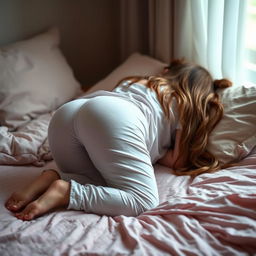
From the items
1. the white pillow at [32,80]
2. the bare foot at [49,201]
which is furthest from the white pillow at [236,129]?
the white pillow at [32,80]

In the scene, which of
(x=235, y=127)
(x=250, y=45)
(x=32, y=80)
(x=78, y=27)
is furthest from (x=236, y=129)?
(x=78, y=27)

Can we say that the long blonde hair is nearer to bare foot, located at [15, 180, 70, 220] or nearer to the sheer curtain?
the sheer curtain

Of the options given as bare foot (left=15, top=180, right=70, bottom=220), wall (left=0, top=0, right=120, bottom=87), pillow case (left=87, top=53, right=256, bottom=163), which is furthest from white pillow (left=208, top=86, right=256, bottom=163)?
wall (left=0, top=0, right=120, bottom=87)

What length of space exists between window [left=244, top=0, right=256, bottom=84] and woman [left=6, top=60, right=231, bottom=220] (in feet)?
0.56

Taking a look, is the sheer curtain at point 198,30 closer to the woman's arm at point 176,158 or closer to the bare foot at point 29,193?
the woman's arm at point 176,158

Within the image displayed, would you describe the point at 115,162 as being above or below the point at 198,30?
below

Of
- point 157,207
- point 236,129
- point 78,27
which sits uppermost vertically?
point 78,27

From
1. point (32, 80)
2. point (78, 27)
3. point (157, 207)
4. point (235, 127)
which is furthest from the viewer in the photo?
point (78, 27)

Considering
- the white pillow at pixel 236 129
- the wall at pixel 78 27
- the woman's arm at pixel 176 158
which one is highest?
the wall at pixel 78 27

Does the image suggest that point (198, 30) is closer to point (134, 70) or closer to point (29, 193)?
point (134, 70)

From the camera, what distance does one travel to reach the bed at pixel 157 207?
43.9 inches

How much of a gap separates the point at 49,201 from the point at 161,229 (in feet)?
1.16

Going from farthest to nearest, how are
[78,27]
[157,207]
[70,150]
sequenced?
[78,27] → [70,150] → [157,207]

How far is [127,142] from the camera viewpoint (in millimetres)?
1345
